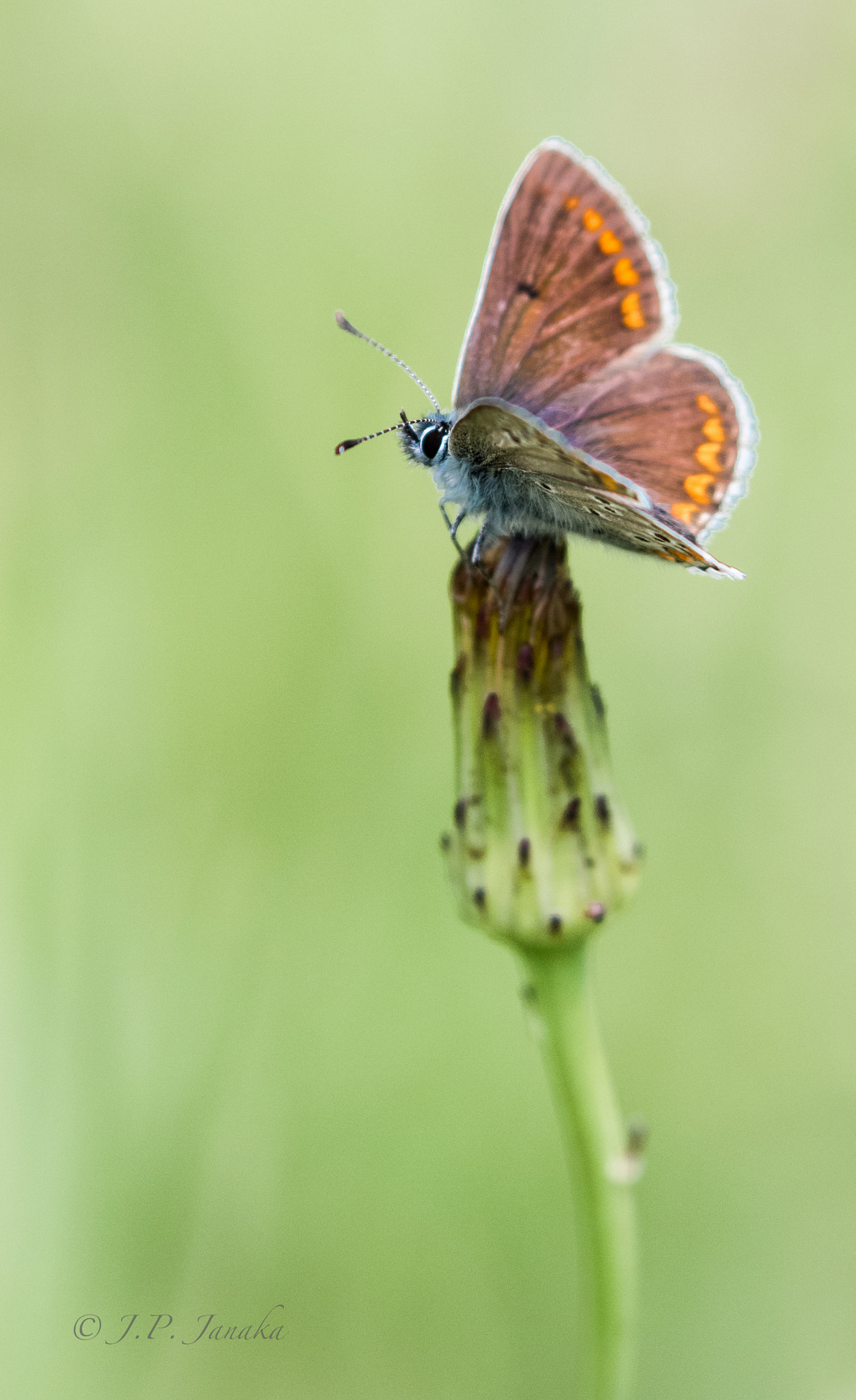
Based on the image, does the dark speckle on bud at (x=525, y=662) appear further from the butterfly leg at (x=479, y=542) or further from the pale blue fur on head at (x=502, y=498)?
the pale blue fur on head at (x=502, y=498)

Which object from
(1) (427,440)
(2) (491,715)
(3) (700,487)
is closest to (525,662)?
(2) (491,715)

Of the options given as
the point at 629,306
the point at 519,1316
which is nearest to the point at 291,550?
the point at 629,306

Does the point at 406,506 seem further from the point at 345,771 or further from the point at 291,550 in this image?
the point at 345,771

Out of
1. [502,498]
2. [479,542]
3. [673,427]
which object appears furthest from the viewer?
[673,427]

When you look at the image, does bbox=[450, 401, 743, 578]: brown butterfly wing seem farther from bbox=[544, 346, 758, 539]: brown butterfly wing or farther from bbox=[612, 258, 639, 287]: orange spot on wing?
bbox=[612, 258, 639, 287]: orange spot on wing

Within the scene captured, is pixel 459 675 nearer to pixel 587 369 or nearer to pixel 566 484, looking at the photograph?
pixel 566 484

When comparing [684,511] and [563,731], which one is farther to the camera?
[684,511]

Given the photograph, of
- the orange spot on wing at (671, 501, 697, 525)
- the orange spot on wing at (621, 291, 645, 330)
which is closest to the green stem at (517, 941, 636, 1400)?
the orange spot on wing at (671, 501, 697, 525)
